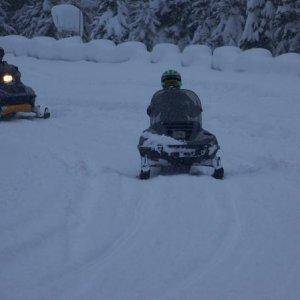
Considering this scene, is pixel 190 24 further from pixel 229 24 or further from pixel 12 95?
pixel 12 95

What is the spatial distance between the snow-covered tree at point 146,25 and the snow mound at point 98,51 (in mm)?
11407

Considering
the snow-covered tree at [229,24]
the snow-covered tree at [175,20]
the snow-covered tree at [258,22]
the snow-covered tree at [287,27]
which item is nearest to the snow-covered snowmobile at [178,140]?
the snow-covered tree at [287,27]

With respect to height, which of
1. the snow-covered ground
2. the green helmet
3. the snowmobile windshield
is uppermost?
the green helmet

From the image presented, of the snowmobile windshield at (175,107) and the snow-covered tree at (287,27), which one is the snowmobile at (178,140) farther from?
the snow-covered tree at (287,27)

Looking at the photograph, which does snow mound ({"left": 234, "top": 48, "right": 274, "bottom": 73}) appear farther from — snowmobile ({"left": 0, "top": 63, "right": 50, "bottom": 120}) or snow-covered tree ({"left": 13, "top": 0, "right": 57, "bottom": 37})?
snow-covered tree ({"left": 13, "top": 0, "right": 57, "bottom": 37})

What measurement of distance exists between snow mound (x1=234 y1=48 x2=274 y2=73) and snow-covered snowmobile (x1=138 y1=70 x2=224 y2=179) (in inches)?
410

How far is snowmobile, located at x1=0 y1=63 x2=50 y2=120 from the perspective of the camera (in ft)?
44.7

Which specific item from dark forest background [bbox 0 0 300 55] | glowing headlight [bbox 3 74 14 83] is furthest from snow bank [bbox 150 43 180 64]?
glowing headlight [bbox 3 74 14 83]

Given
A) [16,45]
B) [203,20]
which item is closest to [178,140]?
[16,45]

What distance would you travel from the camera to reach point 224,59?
2009 centimetres

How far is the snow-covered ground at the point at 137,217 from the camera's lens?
4.76m

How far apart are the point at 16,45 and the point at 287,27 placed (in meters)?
13.7

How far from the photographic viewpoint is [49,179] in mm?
8344

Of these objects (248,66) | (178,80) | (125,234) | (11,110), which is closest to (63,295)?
(125,234)
